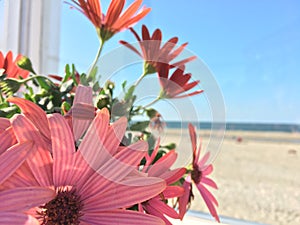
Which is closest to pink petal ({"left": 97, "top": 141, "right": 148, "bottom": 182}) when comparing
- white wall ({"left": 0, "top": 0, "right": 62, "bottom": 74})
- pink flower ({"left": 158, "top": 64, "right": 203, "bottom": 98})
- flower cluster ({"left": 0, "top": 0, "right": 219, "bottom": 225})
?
flower cluster ({"left": 0, "top": 0, "right": 219, "bottom": 225})

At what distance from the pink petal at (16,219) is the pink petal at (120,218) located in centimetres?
3

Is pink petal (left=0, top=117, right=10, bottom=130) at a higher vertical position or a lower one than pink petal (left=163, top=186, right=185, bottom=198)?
higher

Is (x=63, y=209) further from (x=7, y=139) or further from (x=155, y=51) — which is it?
(x=155, y=51)

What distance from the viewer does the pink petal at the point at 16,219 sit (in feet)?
0.34

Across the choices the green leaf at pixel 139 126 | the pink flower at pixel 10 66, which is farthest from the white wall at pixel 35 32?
the green leaf at pixel 139 126

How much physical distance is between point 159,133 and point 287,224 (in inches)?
29.0

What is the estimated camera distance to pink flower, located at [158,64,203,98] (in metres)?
0.22

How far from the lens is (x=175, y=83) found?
23 centimetres

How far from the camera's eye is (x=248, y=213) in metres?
1.21

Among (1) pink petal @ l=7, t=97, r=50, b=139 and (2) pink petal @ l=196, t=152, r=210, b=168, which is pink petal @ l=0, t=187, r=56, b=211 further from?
A: (2) pink petal @ l=196, t=152, r=210, b=168

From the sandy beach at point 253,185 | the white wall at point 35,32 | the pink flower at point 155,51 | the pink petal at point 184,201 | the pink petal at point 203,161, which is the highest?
the white wall at point 35,32

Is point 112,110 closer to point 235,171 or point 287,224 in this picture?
point 287,224

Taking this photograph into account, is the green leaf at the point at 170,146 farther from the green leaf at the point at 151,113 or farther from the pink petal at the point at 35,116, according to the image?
the pink petal at the point at 35,116

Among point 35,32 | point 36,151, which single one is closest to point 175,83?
point 36,151
